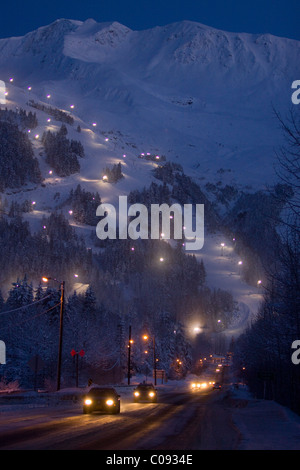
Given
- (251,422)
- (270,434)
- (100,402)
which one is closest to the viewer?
(270,434)

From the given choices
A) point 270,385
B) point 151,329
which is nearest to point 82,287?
point 151,329

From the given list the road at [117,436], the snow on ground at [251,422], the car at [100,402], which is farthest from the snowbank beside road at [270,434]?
the car at [100,402]

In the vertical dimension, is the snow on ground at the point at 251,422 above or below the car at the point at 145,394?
above

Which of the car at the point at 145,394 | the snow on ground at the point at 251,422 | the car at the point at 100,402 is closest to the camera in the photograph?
the snow on ground at the point at 251,422

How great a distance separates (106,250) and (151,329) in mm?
→ 78281

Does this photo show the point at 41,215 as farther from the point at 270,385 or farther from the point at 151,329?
the point at 270,385

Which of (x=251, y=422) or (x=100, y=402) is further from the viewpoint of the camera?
(x=100, y=402)

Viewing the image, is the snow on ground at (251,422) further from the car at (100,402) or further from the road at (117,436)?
the car at (100,402)

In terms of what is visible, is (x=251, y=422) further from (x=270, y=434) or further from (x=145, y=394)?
(x=145, y=394)

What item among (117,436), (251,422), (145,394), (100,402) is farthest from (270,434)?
(145,394)

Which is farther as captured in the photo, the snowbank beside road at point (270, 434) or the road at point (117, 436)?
the snowbank beside road at point (270, 434)

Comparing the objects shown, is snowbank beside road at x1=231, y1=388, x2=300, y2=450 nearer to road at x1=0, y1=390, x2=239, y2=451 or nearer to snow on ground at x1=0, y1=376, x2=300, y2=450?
snow on ground at x1=0, y1=376, x2=300, y2=450
